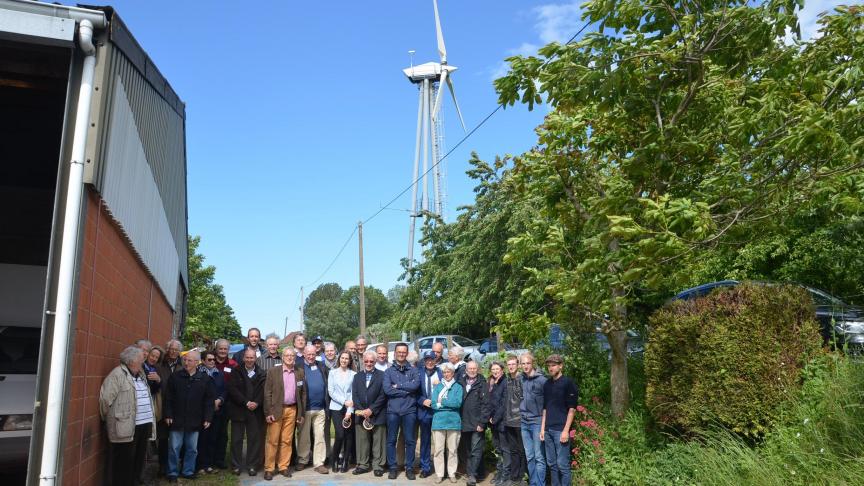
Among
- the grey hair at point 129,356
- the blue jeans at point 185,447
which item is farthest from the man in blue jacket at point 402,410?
the grey hair at point 129,356

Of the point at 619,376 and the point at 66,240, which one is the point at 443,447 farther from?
the point at 66,240

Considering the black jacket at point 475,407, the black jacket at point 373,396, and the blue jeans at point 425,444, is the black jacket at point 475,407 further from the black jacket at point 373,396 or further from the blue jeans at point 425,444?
the black jacket at point 373,396

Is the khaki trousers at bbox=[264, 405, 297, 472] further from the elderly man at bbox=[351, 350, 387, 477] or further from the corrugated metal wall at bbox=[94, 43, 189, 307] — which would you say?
the corrugated metal wall at bbox=[94, 43, 189, 307]

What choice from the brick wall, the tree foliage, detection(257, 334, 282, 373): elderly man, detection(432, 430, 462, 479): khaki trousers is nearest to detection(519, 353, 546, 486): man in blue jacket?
detection(432, 430, 462, 479): khaki trousers

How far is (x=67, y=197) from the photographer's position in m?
5.58

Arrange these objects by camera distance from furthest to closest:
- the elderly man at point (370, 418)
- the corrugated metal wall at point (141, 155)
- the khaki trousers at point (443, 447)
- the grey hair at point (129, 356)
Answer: the elderly man at point (370, 418), the khaki trousers at point (443, 447), the grey hair at point (129, 356), the corrugated metal wall at point (141, 155)

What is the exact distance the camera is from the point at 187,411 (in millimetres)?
9133

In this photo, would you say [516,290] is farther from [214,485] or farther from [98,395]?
[98,395]

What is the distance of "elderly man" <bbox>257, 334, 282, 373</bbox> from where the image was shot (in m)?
10.1

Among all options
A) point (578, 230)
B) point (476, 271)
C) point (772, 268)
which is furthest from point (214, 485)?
point (476, 271)

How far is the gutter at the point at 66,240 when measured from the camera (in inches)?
206

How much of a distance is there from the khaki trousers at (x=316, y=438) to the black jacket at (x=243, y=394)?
70 cm

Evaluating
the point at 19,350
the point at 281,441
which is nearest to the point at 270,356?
the point at 281,441

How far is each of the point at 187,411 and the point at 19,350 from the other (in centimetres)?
218
